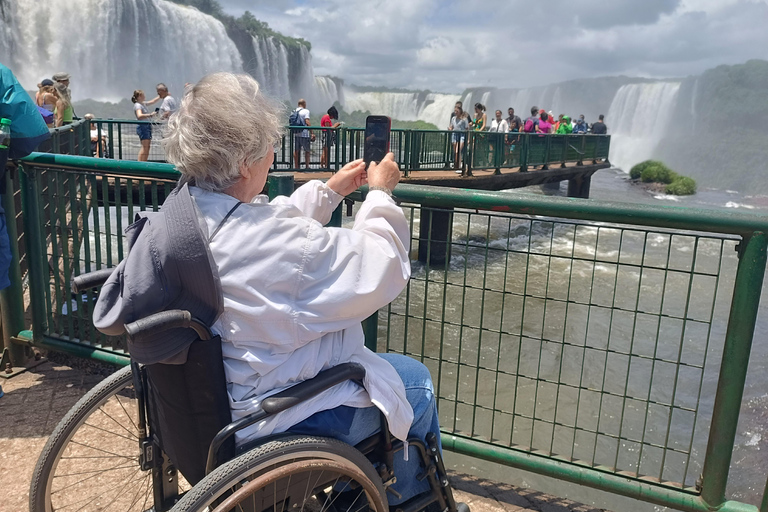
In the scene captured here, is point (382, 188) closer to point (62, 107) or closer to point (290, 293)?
point (290, 293)

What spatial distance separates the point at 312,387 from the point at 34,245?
2.71m

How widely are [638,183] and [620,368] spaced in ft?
112

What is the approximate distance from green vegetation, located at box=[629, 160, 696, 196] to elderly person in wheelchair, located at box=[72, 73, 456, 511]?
37.8 meters

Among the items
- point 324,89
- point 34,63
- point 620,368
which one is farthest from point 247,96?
point 324,89

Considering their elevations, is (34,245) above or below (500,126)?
below

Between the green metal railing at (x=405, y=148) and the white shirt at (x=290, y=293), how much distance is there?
11717 millimetres

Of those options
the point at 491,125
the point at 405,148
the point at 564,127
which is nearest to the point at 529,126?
the point at 491,125

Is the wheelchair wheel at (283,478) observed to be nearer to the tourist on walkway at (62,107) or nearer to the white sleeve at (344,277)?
the white sleeve at (344,277)

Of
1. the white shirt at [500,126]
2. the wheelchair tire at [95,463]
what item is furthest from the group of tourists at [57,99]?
the white shirt at [500,126]

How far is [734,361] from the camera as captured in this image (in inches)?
93.7

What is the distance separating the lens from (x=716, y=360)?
26.1 ft

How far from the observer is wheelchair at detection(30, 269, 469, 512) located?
1.50 metres

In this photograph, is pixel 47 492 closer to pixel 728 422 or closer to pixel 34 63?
pixel 728 422

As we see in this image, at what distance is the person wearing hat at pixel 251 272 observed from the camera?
146 cm
